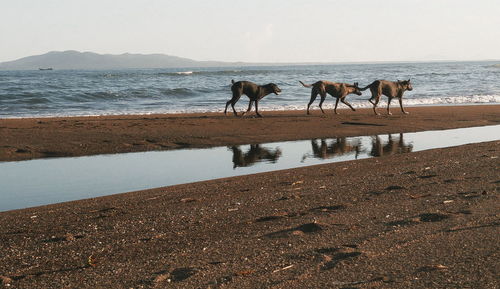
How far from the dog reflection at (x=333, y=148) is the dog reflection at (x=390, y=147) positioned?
40 cm

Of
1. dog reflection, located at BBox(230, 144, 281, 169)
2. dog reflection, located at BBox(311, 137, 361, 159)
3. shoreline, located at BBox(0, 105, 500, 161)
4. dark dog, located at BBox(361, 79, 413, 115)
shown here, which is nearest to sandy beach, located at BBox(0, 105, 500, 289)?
dog reflection, located at BBox(230, 144, 281, 169)

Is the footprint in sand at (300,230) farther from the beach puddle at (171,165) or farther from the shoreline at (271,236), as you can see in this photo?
the beach puddle at (171,165)

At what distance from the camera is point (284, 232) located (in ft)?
18.5

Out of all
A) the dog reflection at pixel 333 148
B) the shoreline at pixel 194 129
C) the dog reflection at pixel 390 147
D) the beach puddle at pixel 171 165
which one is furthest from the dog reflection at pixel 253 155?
the dog reflection at pixel 390 147

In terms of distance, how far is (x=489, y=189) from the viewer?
7258 mm

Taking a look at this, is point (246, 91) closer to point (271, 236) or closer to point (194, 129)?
point (194, 129)

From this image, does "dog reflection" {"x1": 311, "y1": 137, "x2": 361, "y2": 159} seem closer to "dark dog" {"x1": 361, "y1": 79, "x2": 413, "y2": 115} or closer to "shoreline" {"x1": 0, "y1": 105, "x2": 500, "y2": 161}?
"shoreline" {"x1": 0, "y1": 105, "x2": 500, "y2": 161}

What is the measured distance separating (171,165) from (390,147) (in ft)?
17.2

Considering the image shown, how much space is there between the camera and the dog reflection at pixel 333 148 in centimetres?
1243

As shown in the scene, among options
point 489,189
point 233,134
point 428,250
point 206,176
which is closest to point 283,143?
point 233,134

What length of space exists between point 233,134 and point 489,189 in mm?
8850

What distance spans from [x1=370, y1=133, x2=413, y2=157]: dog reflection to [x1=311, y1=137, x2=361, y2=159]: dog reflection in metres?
0.40

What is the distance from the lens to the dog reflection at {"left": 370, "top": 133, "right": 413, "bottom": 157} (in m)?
12.5

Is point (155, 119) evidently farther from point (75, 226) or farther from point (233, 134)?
point (75, 226)
